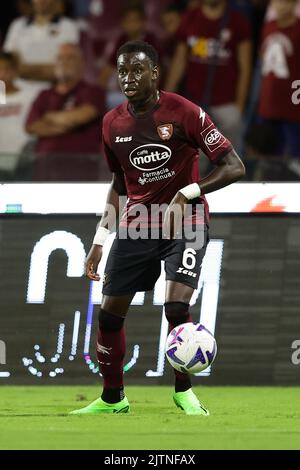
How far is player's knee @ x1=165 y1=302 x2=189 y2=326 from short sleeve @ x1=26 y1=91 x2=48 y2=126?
17.4 feet

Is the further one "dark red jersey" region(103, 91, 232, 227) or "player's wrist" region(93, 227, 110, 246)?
"player's wrist" region(93, 227, 110, 246)

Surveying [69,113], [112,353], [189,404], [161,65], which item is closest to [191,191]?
[112,353]

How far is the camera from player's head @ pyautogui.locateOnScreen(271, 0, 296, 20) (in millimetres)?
14227

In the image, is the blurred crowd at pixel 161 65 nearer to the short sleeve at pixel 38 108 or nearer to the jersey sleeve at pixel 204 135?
the short sleeve at pixel 38 108

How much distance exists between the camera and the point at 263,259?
38.0 ft

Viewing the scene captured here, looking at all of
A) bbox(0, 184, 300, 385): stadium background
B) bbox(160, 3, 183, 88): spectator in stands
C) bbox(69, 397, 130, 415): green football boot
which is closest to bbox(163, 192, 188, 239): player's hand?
bbox(69, 397, 130, 415): green football boot

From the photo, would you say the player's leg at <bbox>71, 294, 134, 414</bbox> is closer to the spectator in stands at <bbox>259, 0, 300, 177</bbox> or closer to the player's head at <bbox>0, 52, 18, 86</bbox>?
the spectator in stands at <bbox>259, 0, 300, 177</bbox>

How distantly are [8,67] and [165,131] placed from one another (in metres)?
5.39

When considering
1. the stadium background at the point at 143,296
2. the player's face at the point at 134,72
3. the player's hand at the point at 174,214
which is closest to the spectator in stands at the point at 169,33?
the stadium background at the point at 143,296

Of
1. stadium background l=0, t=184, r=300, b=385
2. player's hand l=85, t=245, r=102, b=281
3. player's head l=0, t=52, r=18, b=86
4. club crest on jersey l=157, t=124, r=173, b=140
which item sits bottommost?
stadium background l=0, t=184, r=300, b=385

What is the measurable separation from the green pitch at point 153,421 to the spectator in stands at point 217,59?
414cm

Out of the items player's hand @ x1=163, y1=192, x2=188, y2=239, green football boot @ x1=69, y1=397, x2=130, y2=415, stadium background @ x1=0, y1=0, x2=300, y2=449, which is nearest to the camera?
player's hand @ x1=163, y1=192, x2=188, y2=239
